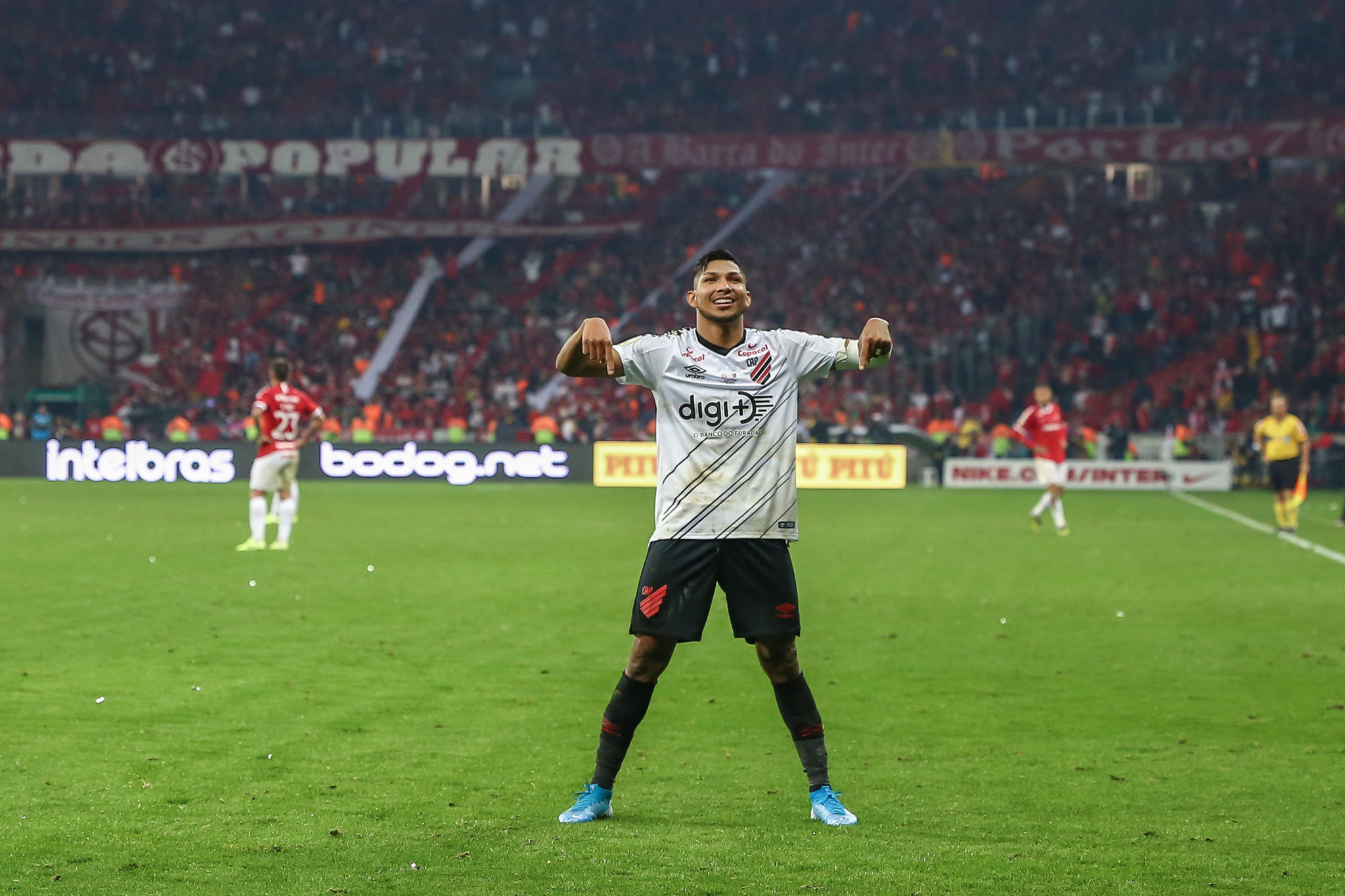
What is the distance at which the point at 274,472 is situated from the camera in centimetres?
1742

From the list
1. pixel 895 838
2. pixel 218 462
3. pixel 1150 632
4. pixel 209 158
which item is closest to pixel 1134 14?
pixel 209 158

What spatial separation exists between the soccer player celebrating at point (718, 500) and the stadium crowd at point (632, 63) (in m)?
41.5

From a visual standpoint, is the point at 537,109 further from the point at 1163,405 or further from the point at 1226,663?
the point at 1226,663

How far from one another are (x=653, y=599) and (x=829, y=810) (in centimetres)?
102

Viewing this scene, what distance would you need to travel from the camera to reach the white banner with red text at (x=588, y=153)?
4353 centimetres

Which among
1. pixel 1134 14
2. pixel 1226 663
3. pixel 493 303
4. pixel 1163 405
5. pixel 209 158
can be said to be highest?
pixel 1134 14

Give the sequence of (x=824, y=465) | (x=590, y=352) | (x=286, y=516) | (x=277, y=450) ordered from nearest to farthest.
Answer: (x=590, y=352)
(x=277, y=450)
(x=286, y=516)
(x=824, y=465)

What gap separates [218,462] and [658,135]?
17.9 meters

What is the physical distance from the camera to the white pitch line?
60.4 ft

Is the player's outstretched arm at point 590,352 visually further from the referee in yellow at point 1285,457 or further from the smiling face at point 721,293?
the referee in yellow at point 1285,457

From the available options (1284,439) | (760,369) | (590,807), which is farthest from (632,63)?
(590,807)

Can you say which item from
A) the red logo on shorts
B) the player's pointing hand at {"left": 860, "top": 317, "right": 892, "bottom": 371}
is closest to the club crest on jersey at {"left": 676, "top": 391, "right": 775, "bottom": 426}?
the player's pointing hand at {"left": 860, "top": 317, "right": 892, "bottom": 371}

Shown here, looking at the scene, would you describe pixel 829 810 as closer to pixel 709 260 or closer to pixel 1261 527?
pixel 709 260

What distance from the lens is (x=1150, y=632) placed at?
37.6ft
